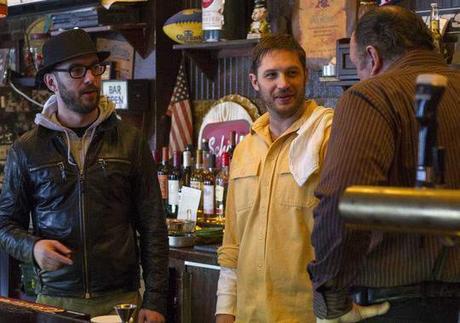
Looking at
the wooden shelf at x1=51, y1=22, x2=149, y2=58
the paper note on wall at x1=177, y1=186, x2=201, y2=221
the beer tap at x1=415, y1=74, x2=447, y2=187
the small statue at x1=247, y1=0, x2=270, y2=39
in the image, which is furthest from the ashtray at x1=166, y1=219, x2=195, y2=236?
the beer tap at x1=415, y1=74, x2=447, y2=187

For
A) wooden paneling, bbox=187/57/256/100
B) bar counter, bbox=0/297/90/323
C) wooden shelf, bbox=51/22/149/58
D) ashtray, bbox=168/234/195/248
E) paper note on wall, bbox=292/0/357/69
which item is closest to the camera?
bar counter, bbox=0/297/90/323

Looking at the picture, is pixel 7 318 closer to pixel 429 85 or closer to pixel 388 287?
pixel 388 287

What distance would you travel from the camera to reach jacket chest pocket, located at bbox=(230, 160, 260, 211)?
259 centimetres

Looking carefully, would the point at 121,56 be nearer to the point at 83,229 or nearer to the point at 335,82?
the point at 335,82

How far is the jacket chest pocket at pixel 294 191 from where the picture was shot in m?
2.47

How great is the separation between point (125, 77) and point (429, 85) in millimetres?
4135

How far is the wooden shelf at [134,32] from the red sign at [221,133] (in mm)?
672

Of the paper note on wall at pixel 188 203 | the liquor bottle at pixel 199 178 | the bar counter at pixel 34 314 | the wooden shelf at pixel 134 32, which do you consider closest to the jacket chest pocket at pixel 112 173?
the bar counter at pixel 34 314

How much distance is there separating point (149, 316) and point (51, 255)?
43 centimetres

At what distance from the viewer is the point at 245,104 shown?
14.7 feet

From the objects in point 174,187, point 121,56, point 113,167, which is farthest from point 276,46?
point 121,56

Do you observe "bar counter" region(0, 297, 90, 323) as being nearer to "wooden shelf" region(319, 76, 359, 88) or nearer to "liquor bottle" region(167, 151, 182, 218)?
"wooden shelf" region(319, 76, 359, 88)

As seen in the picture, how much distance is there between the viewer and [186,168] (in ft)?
14.4

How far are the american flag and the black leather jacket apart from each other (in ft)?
5.93
